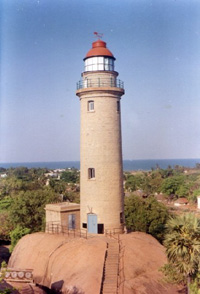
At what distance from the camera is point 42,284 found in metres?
22.5

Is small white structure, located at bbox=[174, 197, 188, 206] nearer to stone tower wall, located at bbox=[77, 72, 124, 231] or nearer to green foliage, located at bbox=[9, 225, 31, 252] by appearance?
green foliage, located at bbox=[9, 225, 31, 252]

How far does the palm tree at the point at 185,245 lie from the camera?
1720 cm

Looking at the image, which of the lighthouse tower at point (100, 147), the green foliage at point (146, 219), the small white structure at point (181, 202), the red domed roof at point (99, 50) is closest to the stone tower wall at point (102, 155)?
the lighthouse tower at point (100, 147)

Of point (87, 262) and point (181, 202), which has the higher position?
point (87, 262)

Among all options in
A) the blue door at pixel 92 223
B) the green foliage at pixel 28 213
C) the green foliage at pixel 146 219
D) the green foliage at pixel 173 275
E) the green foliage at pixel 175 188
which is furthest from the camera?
the green foliage at pixel 175 188

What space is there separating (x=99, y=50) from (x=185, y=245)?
17449mm

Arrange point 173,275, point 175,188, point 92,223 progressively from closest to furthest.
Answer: point 173,275 < point 92,223 < point 175,188

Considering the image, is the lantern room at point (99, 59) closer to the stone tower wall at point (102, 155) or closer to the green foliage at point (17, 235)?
the stone tower wall at point (102, 155)

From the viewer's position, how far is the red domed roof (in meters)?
28.4

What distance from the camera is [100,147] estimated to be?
28.0m

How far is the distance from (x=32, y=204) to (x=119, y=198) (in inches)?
509

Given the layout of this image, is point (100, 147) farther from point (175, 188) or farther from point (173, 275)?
point (175, 188)

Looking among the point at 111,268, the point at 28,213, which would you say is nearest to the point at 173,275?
the point at 111,268

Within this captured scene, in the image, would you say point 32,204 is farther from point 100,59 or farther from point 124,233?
point 100,59
